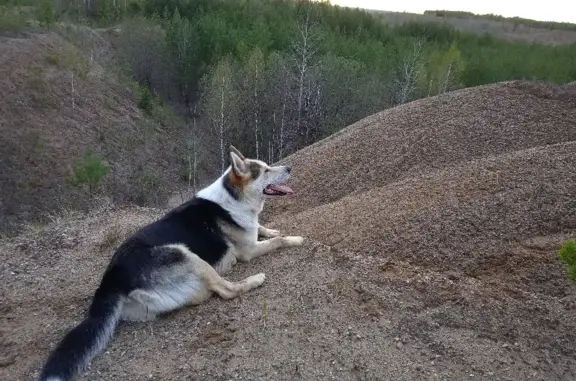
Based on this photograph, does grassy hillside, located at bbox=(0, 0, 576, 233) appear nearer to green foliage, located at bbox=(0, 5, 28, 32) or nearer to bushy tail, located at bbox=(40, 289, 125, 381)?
green foliage, located at bbox=(0, 5, 28, 32)

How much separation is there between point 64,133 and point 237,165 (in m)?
20.3

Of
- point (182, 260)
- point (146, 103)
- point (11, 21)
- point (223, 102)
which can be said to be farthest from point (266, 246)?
point (11, 21)

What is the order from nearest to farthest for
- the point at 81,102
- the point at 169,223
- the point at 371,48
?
the point at 169,223, the point at 81,102, the point at 371,48

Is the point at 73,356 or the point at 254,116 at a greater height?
the point at 73,356

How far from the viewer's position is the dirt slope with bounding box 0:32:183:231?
800 inches

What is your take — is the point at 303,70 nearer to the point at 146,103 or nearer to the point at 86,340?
the point at 146,103

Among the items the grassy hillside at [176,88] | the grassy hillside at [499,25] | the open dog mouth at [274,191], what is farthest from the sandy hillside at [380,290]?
the grassy hillside at [499,25]

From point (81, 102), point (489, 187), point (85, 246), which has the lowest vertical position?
point (81, 102)

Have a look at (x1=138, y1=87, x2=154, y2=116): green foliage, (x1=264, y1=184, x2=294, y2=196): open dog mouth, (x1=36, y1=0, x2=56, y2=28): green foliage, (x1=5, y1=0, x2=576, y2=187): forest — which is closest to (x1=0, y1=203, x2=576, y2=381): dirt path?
(x1=264, y1=184, x2=294, y2=196): open dog mouth

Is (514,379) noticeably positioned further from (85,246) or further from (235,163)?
(85,246)

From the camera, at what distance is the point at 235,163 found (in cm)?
633

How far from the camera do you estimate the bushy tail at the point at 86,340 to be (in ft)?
15.0

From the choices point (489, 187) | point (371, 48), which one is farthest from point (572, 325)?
point (371, 48)

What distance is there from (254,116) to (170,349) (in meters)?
21.2
